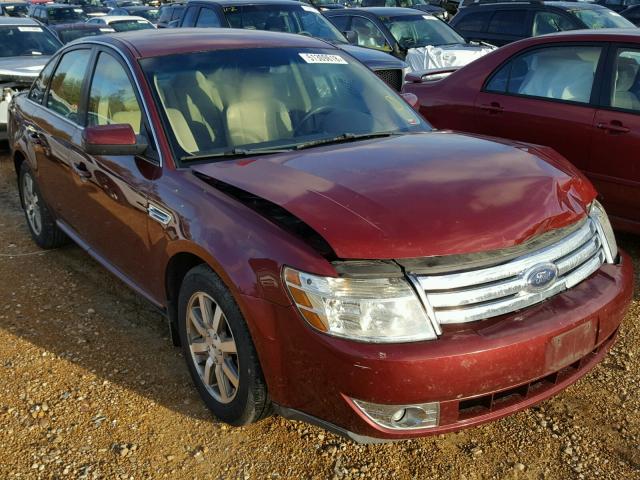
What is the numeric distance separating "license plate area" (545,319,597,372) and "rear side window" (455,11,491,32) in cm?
950

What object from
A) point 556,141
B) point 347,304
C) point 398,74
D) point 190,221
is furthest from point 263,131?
point 398,74

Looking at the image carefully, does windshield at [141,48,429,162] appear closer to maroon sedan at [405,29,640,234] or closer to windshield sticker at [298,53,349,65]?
windshield sticker at [298,53,349,65]

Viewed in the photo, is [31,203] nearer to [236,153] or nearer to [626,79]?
[236,153]

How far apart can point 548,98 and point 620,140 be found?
726 millimetres

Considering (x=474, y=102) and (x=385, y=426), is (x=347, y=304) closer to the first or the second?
(x=385, y=426)

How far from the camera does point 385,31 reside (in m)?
10.8

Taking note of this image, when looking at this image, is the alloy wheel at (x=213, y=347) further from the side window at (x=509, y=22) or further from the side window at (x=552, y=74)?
the side window at (x=509, y=22)

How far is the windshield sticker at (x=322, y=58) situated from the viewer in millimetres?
3900

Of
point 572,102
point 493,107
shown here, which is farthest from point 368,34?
point 572,102

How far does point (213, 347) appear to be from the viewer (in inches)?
117

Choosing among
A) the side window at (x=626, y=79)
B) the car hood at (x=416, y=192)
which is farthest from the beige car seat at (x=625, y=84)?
the car hood at (x=416, y=192)

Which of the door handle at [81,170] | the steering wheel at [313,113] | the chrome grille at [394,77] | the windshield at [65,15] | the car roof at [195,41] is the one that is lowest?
the windshield at [65,15]

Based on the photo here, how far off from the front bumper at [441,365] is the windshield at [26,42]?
27.8 feet

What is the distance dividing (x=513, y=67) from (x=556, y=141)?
866mm
